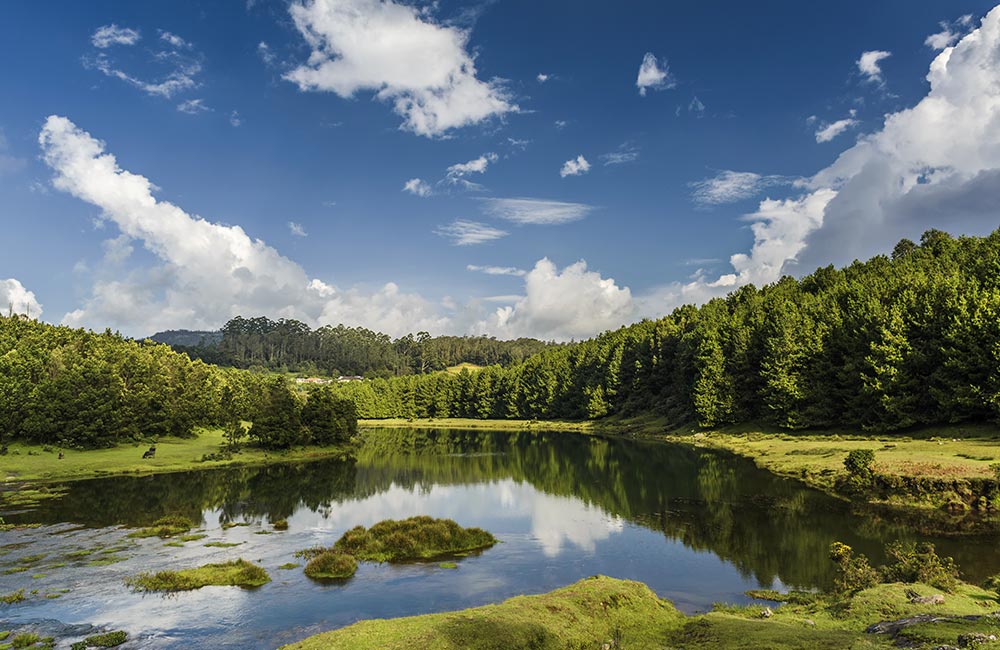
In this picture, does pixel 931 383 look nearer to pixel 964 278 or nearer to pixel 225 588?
pixel 964 278

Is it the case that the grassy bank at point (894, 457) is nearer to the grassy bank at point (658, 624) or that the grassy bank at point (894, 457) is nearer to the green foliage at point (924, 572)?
the green foliage at point (924, 572)

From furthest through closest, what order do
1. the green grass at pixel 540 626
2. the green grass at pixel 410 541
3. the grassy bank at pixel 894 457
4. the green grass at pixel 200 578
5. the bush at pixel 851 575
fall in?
the grassy bank at pixel 894 457 < the green grass at pixel 410 541 < the green grass at pixel 200 578 < the bush at pixel 851 575 < the green grass at pixel 540 626

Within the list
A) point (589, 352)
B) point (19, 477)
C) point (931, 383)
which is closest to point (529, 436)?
point (589, 352)

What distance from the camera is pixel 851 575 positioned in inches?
1078

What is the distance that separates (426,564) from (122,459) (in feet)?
243

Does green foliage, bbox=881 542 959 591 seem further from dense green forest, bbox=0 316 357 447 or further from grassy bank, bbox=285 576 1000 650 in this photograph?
dense green forest, bbox=0 316 357 447

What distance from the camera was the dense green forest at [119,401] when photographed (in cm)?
9106

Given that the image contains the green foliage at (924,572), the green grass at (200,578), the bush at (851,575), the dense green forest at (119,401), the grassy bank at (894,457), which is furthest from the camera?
the dense green forest at (119,401)

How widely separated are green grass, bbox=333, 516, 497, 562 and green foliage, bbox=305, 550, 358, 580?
2344mm

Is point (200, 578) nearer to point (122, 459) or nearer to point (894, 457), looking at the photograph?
point (894, 457)

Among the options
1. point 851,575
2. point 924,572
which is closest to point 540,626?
point 851,575

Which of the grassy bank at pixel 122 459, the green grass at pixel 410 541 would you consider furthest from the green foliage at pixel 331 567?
the grassy bank at pixel 122 459

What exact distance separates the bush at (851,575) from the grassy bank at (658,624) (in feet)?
3.26

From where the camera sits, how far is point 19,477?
7131cm
